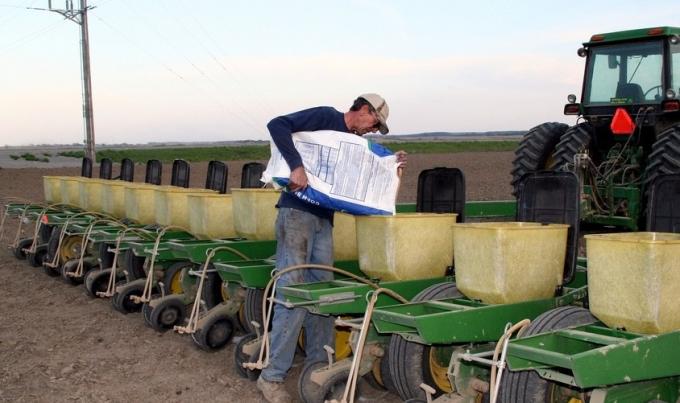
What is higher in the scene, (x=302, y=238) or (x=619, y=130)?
(x=619, y=130)

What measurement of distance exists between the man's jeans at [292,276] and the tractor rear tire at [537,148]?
203 inches

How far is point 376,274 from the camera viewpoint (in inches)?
199

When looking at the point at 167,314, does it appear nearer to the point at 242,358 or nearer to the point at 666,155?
the point at 242,358

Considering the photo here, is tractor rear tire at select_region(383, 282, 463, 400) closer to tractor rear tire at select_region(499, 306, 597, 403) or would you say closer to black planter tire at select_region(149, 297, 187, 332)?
tractor rear tire at select_region(499, 306, 597, 403)

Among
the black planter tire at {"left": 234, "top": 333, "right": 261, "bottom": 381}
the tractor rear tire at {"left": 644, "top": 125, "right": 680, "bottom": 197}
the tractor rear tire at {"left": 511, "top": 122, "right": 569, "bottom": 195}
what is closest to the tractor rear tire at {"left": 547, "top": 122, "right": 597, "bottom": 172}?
the tractor rear tire at {"left": 511, "top": 122, "right": 569, "bottom": 195}

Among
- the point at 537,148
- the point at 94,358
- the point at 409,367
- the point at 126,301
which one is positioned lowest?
the point at 94,358

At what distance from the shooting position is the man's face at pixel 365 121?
4914mm

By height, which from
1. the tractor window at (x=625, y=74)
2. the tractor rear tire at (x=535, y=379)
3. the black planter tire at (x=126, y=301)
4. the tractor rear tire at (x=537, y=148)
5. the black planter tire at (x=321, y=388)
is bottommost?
the black planter tire at (x=126, y=301)

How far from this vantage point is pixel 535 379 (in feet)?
12.2

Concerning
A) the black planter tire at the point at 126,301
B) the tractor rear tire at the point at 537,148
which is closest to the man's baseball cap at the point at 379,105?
the black planter tire at the point at 126,301

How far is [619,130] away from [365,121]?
4.49 metres

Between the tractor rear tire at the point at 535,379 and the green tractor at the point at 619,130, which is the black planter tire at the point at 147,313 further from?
the green tractor at the point at 619,130

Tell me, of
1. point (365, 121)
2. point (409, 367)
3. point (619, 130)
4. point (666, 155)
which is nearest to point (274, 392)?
point (409, 367)

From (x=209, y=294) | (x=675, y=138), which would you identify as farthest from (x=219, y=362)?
(x=675, y=138)
